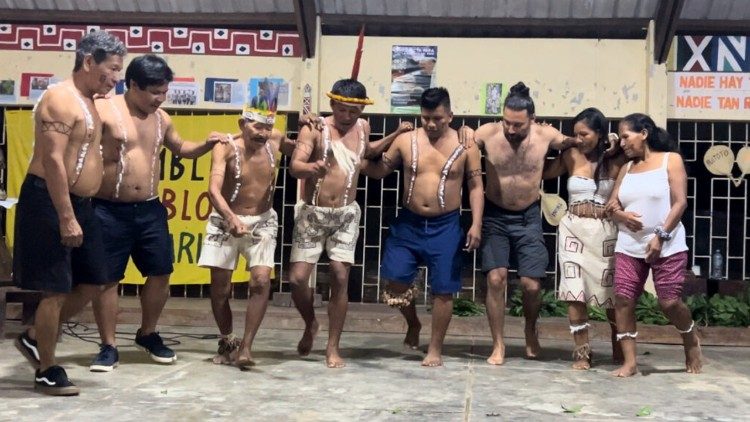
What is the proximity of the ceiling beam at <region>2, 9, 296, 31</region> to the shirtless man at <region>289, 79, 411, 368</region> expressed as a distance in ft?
11.0

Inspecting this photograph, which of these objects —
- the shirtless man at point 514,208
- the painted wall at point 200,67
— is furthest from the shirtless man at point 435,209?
the painted wall at point 200,67

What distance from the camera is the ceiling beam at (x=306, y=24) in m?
8.13

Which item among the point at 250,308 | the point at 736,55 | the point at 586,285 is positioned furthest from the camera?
the point at 736,55

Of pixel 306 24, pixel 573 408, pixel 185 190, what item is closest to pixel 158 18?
pixel 306 24

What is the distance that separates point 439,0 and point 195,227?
3137mm

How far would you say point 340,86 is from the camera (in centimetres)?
530

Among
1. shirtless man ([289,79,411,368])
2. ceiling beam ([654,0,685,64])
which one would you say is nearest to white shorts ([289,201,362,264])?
shirtless man ([289,79,411,368])

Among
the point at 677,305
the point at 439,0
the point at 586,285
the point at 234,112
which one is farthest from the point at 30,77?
the point at 677,305

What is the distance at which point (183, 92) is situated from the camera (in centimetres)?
860

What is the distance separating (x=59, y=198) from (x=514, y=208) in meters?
2.84

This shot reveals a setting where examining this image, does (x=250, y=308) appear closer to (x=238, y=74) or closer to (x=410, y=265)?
(x=410, y=265)

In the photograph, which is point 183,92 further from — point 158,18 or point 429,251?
point 429,251

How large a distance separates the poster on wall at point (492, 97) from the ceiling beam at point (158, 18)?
1.93m

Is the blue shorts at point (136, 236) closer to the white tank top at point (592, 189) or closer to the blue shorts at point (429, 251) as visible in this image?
the blue shorts at point (429, 251)
